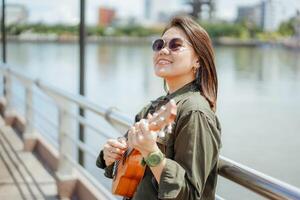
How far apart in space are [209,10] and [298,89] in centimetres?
3715

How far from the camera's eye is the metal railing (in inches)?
59.0

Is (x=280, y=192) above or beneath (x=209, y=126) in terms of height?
beneath

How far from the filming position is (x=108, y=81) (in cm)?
3906

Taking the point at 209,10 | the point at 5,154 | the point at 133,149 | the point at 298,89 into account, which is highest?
the point at 209,10

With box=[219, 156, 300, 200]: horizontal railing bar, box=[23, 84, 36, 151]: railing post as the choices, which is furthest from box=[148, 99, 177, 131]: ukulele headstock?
box=[23, 84, 36, 151]: railing post

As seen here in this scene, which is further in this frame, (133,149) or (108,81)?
(108,81)

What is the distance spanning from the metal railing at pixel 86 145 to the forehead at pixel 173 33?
1.36ft

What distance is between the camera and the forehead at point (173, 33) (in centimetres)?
158

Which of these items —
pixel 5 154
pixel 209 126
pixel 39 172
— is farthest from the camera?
pixel 5 154

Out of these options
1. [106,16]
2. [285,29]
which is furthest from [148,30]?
[285,29]

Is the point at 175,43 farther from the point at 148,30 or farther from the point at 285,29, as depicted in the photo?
the point at 148,30

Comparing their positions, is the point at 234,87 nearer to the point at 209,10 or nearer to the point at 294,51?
the point at 209,10

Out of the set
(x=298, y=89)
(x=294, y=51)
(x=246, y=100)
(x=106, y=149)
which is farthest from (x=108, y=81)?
(x=294, y=51)

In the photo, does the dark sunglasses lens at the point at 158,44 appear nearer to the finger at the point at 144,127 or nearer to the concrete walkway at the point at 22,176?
the finger at the point at 144,127
